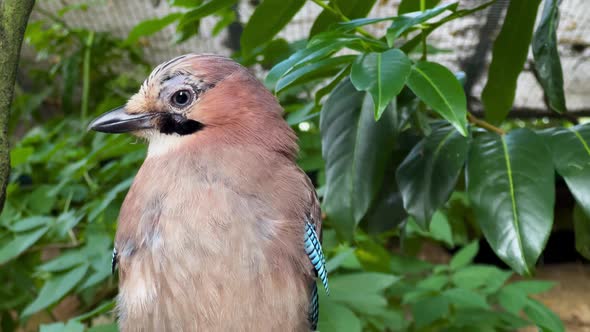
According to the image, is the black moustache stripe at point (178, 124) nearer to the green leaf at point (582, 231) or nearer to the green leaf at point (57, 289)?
the green leaf at point (57, 289)

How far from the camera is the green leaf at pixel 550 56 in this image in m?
1.26

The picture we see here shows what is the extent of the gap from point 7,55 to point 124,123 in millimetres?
188

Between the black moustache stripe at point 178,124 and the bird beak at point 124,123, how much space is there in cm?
2

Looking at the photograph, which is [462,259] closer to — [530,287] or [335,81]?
[530,287]

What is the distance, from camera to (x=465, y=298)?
1.66 m

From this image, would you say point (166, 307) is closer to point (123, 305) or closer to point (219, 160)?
point (123, 305)

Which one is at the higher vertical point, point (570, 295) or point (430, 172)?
point (430, 172)

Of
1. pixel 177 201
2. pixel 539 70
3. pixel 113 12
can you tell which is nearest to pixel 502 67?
pixel 539 70

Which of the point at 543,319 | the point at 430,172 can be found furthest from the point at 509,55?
the point at 543,319

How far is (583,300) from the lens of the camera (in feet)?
11.4

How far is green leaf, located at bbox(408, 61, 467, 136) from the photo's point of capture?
3.00 feet

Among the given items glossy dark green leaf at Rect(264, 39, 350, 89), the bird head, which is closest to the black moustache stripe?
the bird head

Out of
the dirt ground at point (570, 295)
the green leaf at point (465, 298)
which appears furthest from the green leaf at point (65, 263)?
the dirt ground at point (570, 295)

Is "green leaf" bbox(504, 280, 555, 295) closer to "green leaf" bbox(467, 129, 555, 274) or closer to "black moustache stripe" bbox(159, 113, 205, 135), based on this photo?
"green leaf" bbox(467, 129, 555, 274)
